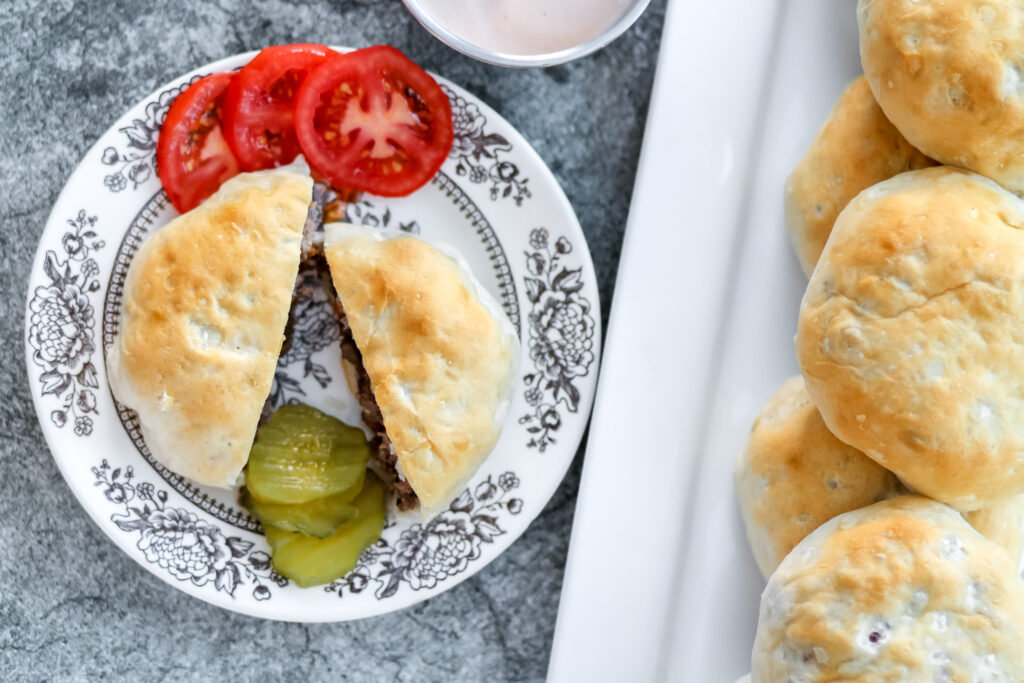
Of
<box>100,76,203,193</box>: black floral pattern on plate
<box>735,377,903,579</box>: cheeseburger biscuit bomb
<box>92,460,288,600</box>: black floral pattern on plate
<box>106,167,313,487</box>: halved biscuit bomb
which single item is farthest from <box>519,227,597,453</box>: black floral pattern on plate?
<box>100,76,203,193</box>: black floral pattern on plate

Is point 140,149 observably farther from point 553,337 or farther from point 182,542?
point 553,337

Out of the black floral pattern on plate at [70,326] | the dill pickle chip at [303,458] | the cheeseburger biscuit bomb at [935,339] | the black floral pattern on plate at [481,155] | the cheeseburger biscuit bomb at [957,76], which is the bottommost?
the dill pickle chip at [303,458]

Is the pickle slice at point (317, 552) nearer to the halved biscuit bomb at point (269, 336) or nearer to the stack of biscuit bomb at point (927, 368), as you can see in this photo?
the halved biscuit bomb at point (269, 336)

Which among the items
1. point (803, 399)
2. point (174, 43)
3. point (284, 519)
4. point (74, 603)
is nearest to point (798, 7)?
point (803, 399)

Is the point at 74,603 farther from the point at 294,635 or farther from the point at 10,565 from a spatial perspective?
the point at 294,635

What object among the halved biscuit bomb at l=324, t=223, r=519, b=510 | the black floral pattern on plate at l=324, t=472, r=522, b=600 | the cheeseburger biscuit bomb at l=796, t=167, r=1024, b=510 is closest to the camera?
the cheeseburger biscuit bomb at l=796, t=167, r=1024, b=510

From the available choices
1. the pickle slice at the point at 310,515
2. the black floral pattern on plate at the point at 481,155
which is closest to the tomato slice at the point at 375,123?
the black floral pattern on plate at the point at 481,155

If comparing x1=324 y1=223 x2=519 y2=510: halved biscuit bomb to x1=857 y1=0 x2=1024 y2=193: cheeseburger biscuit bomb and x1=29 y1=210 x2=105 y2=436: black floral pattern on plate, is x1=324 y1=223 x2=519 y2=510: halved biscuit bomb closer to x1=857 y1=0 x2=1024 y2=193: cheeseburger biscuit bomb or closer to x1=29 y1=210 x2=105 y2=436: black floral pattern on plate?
x1=29 y1=210 x2=105 y2=436: black floral pattern on plate
